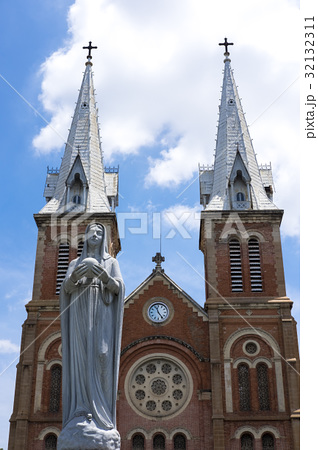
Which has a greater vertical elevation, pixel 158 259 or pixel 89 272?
pixel 158 259

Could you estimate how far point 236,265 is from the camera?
91.9 feet

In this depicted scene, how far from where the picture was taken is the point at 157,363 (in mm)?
25953

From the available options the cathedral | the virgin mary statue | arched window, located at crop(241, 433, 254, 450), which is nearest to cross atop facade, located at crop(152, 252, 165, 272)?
the cathedral

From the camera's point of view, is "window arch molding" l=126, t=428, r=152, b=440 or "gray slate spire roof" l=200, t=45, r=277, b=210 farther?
"gray slate spire roof" l=200, t=45, r=277, b=210

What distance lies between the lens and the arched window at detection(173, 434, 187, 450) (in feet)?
79.0

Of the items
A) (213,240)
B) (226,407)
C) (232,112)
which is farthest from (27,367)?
(232,112)

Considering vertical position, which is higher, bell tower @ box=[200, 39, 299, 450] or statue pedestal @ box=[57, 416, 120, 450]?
bell tower @ box=[200, 39, 299, 450]

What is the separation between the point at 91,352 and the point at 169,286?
20.7 metres

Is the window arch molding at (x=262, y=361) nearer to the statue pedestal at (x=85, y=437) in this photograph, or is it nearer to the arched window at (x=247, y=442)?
the arched window at (x=247, y=442)

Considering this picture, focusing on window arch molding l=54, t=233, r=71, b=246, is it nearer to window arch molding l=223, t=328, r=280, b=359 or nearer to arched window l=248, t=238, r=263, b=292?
arched window l=248, t=238, r=263, b=292

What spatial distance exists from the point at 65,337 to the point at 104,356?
636mm

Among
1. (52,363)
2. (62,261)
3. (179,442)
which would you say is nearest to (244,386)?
(179,442)

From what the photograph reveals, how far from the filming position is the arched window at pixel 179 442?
2408cm

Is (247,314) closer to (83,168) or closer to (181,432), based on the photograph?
(181,432)
